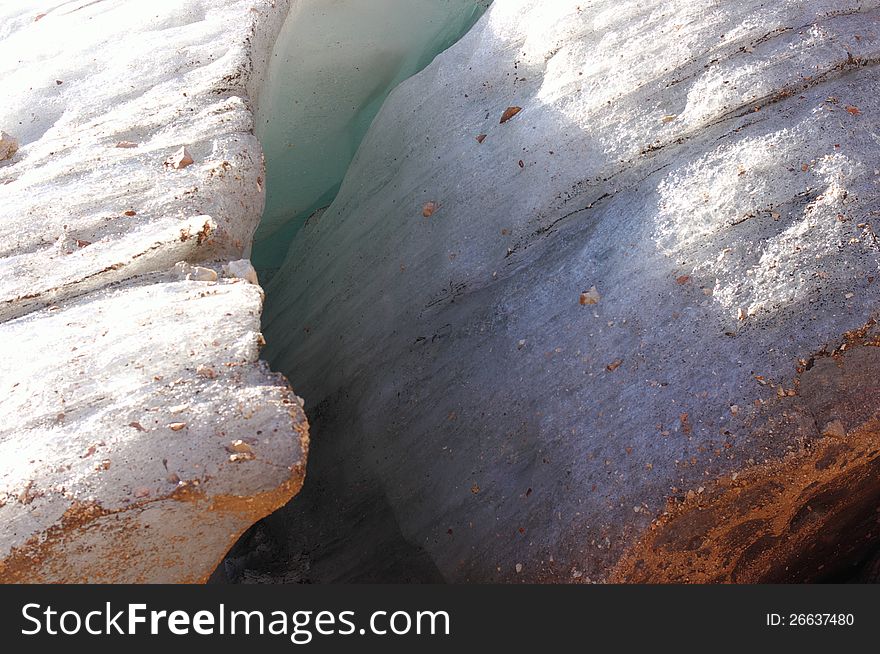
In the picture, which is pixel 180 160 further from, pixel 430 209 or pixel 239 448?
pixel 239 448

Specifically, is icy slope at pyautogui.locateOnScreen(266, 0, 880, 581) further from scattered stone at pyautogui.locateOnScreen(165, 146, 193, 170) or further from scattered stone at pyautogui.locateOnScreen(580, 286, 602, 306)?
scattered stone at pyautogui.locateOnScreen(165, 146, 193, 170)

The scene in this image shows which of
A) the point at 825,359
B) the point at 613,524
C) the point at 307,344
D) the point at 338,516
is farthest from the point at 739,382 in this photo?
the point at 307,344

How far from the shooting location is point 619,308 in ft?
5.83

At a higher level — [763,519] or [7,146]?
[7,146]

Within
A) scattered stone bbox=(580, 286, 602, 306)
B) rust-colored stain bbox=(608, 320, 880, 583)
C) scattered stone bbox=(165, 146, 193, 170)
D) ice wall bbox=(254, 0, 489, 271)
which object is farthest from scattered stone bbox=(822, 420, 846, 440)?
Result: ice wall bbox=(254, 0, 489, 271)

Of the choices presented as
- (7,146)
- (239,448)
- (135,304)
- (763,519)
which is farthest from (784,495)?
(7,146)

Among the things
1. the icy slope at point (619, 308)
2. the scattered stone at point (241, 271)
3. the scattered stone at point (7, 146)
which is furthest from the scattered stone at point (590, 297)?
the scattered stone at point (7, 146)

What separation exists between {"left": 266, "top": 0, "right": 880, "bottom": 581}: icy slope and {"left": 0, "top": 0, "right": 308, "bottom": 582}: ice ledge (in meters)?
A: 0.59

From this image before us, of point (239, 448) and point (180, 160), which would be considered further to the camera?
point (180, 160)

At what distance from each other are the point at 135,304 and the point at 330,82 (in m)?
1.57

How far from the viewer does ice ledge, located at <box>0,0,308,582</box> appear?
1367 millimetres

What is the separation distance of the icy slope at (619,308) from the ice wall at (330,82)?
1.89 ft

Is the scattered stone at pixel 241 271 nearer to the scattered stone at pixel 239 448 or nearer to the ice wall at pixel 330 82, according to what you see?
the scattered stone at pixel 239 448

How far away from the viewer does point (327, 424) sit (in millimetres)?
2379
